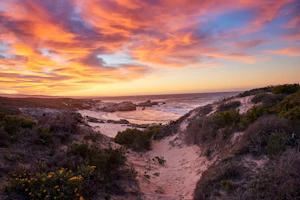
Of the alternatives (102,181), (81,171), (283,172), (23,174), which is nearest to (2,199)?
(23,174)

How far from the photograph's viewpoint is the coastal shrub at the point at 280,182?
170 inches

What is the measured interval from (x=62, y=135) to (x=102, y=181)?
453 centimetres

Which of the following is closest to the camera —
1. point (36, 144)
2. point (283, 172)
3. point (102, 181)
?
point (283, 172)

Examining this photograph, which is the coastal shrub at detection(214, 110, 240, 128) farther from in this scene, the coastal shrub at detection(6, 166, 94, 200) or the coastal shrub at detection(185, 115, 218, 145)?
the coastal shrub at detection(6, 166, 94, 200)

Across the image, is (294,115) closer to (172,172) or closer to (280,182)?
(280,182)

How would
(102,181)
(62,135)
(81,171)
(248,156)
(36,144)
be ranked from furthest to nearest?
(62,135), (36,144), (248,156), (102,181), (81,171)

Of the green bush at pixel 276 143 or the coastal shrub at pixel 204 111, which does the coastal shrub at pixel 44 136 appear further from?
the coastal shrub at pixel 204 111

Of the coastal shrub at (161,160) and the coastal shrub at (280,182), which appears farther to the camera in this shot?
the coastal shrub at (161,160)

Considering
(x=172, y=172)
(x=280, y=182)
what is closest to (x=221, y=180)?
(x=280, y=182)

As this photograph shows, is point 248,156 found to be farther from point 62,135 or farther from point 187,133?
point 62,135

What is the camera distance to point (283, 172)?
186 inches

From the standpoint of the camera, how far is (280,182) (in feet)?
15.4

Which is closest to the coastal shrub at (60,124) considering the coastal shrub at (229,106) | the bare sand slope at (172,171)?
the bare sand slope at (172,171)

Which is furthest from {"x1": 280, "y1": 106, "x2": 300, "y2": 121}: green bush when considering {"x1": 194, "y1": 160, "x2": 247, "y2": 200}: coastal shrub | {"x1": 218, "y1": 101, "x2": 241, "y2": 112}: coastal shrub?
{"x1": 218, "y1": 101, "x2": 241, "y2": 112}: coastal shrub
